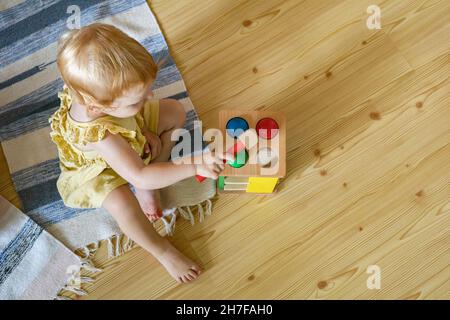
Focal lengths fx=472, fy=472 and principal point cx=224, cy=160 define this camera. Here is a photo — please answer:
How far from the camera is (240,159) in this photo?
0.85 m

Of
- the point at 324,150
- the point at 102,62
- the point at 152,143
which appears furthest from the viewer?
the point at 324,150

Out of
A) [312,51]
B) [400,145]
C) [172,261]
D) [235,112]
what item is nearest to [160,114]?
[235,112]

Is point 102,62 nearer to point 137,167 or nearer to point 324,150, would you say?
point 137,167

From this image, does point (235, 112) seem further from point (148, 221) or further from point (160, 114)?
point (148, 221)

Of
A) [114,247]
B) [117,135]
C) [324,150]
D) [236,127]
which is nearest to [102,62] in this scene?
[117,135]

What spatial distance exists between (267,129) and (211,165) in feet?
0.43

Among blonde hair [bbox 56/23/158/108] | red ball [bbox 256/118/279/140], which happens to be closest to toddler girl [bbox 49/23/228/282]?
blonde hair [bbox 56/23/158/108]

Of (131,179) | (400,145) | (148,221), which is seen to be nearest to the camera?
(131,179)

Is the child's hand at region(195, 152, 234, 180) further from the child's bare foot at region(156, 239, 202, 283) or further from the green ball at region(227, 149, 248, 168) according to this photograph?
the child's bare foot at region(156, 239, 202, 283)

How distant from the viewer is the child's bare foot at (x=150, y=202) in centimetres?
95

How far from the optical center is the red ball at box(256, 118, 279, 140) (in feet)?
2.83

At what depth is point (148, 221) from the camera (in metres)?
0.94

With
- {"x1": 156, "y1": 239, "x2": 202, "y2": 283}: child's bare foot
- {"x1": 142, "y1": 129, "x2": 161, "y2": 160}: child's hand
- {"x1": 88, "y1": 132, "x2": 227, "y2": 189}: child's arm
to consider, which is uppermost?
{"x1": 88, "y1": 132, "x2": 227, "y2": 189}: child's arm
